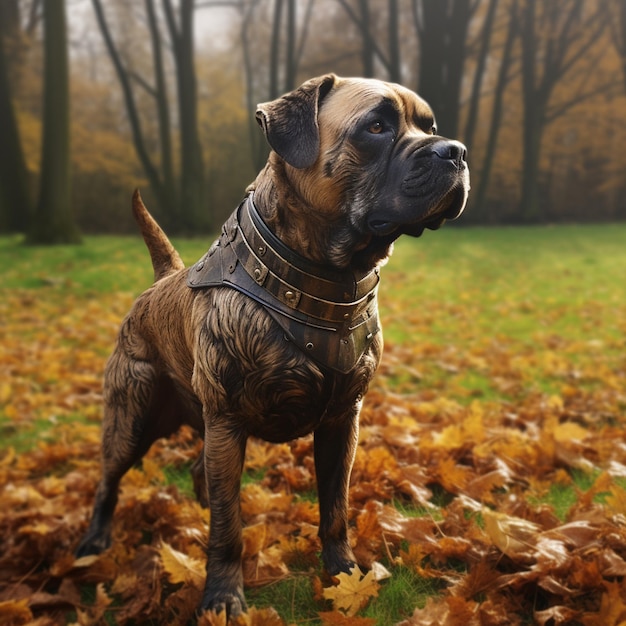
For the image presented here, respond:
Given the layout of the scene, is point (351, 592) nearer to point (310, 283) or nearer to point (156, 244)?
point (310, 283)

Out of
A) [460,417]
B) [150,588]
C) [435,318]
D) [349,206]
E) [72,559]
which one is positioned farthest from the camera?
[435,318]

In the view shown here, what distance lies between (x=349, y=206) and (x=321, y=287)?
1.00 ft

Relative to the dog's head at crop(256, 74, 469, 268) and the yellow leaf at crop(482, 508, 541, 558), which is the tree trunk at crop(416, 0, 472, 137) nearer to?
the yellow leaf at crop(482, 508, 541, 558)

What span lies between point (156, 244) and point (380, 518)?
5.67ft

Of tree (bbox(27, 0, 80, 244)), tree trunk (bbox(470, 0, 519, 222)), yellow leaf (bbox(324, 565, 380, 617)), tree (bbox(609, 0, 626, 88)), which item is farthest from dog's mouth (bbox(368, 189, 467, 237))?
tree (bbox(609, 0, 626, 88))

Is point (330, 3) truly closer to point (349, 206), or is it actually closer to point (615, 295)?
point (615, 295)

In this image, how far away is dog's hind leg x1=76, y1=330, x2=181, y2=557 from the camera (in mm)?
2855

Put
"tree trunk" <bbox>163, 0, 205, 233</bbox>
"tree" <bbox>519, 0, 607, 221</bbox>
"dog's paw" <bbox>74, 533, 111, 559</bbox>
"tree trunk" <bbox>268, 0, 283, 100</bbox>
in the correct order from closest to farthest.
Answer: "dog's paw" <bbox>74, 533, 111, 559</bbox> < "tree trunk" <bbox>163, 0, 205, 233</bbox> < "tree trunk" <bbox>268, 0, 283, 100</bbox> < "tree" <bbox>519, 0, 607, 221</bbox>

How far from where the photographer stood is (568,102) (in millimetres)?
25844

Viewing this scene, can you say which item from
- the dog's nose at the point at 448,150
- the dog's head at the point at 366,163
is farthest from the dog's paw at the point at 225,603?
the dog's nose at the point at 448,150

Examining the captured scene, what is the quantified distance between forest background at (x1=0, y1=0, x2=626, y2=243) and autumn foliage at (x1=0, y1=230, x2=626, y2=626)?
1301 cm

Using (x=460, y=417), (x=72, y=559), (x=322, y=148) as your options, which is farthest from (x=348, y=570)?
(x=460, y=417)

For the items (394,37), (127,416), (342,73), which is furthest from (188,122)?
(127,416)

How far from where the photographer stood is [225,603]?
2416 mm
